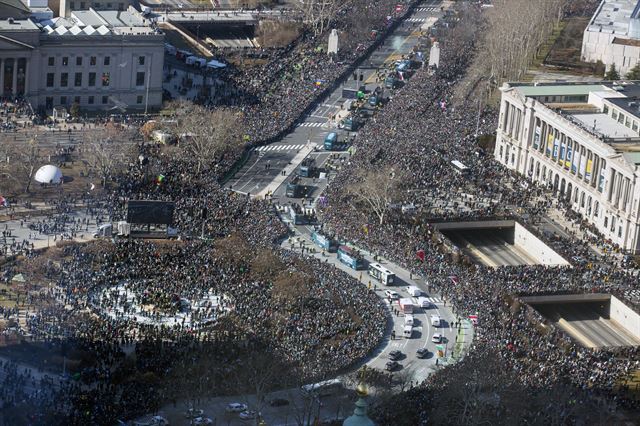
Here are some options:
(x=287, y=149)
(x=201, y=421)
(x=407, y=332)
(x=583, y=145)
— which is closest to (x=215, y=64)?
(x=287, y=149)

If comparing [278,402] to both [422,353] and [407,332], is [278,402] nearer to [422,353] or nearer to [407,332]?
[422,353]

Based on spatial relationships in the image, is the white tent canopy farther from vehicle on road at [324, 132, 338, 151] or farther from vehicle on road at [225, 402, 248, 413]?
vehicle on road at [225, 402, 248, 413]

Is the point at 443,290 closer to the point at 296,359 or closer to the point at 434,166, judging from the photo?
the point at 296,359

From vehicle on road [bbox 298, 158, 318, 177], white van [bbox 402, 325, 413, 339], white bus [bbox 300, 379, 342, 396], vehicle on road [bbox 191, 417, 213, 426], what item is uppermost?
vehicle on road [bbox 298, 158, 318, 177]

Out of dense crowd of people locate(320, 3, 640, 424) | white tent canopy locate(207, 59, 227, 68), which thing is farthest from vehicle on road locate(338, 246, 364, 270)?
white tent canopy locate(207, 59, 227, 68)

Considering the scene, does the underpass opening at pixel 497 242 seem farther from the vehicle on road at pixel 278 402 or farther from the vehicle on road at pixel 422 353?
the vehicle on road at pixel 278 402

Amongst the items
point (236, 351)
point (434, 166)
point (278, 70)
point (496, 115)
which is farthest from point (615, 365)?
point (278, 70)
